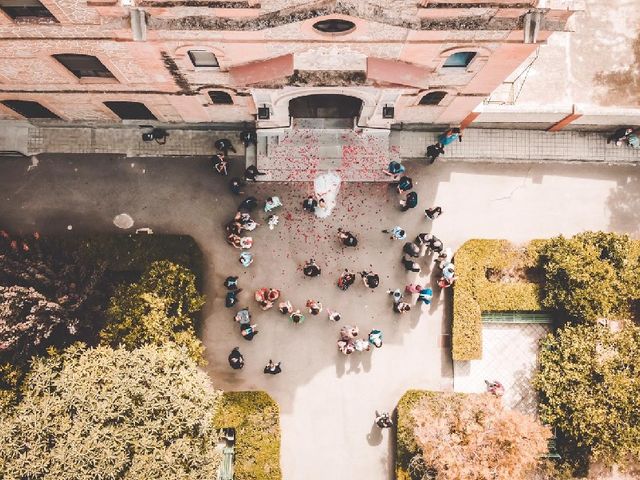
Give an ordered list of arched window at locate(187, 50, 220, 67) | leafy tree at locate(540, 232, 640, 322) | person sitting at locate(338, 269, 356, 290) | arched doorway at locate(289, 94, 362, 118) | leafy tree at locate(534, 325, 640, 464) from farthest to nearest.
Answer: arched doorway at locate(289, 94, 362, 118), person sitting at locate(338, 269, 356, 290), leafy tree at locate(540, 232, 640, 322), leafy tree at locate(534, 325, 640, 464), arched window at locate(187, 50, 220, 67)

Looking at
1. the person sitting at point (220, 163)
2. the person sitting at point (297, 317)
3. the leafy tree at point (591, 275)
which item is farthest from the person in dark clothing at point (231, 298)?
the leafy tree at point (591, 275)

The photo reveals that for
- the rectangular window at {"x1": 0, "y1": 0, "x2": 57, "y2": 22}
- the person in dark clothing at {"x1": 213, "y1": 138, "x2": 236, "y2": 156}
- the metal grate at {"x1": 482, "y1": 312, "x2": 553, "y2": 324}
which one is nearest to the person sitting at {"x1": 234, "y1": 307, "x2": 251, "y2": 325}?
the person in dark clothing at {"x1": 213, "y1": 138, "x2": 236, "y2": 156}

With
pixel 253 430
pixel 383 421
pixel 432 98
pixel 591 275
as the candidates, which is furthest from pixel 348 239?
pixel 591 275

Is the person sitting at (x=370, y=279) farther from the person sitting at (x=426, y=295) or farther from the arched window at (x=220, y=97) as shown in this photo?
the arched window at (x=220, y=97)

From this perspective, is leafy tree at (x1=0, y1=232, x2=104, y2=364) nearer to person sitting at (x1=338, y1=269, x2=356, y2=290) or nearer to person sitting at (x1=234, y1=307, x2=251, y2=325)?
person sitting at (x1=234, y1=307, x2=251, y2=325)

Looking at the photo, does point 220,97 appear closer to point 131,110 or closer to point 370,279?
point 131,110
